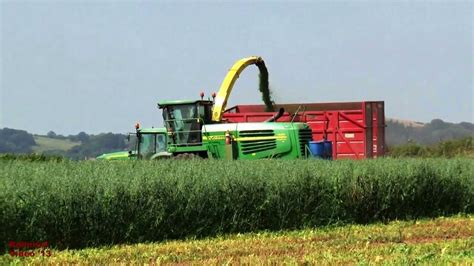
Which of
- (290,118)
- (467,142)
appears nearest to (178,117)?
(290,118)

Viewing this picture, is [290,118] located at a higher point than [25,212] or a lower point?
higher

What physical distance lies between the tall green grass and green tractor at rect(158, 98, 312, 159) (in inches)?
121

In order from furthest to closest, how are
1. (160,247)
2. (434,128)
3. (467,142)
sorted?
(434,128), (467,142), (160,247)

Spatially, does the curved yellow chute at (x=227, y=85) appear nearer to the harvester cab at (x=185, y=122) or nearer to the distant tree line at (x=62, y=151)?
the harvester cab at (x=185, y=122)

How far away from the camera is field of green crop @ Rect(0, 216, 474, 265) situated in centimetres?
661

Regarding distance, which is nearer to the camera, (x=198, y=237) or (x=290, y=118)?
(x=198, y=237)

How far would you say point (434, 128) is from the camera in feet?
107

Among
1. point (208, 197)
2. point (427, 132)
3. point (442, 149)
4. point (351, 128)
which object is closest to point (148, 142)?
point (351, 128)

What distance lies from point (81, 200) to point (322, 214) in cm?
409

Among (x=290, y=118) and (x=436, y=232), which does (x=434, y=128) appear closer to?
(x=290, y=118)

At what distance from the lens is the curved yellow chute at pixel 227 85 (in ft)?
51.6

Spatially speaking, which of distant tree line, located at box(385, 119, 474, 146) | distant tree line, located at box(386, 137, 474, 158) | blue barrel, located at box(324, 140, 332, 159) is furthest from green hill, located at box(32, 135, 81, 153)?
blue barrel, located at box(324, 140, 332, 159)

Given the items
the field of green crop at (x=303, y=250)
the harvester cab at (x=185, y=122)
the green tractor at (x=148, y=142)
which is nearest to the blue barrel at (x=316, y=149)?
the harvester cab at (x=185, y=122)

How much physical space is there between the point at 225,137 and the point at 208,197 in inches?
215
